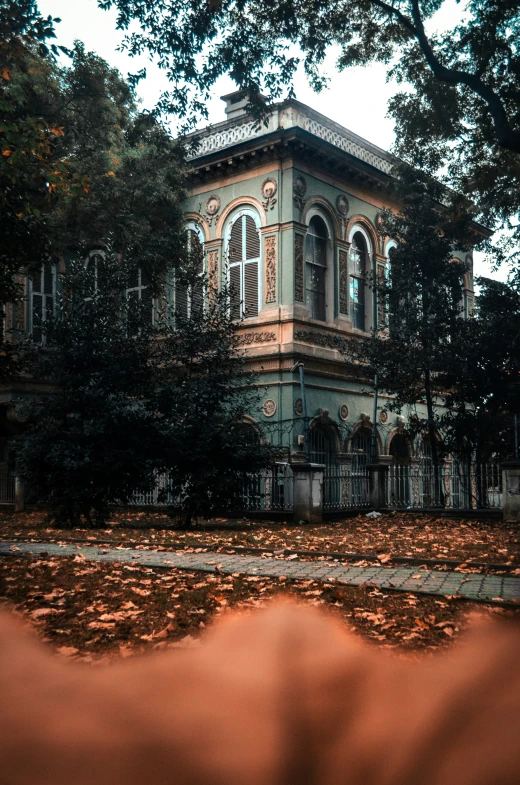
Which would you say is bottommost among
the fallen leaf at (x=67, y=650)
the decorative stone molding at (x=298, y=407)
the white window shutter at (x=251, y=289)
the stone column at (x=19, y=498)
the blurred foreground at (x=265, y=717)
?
the fallen leaf at (x=67, y=650)

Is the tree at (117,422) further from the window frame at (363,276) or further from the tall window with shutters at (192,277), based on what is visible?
the window frame at (363,276)

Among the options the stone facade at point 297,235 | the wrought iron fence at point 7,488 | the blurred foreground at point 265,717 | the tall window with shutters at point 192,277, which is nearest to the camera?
the blurred foreground at point 265,717

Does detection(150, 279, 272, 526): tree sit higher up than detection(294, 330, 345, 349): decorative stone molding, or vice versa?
detection(294, 330, 345, 349): decorative stone molding

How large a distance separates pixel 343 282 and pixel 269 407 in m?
5.18

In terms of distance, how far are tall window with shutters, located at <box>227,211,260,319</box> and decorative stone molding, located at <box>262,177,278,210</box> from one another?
678 millimetres

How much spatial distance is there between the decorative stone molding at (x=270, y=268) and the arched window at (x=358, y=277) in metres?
3.54

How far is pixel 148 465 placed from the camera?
17.0 m

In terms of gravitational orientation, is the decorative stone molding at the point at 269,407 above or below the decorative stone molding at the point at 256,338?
below

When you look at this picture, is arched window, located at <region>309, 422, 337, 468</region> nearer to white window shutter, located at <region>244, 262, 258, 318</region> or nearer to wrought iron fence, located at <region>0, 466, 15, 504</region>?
white window shutter, located at <region>244, 262, 258, 318</region>

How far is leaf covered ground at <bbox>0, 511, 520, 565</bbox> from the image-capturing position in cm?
1230

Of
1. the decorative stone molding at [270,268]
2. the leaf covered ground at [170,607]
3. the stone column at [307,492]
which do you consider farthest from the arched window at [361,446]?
the leaf covered ground at [170,607]

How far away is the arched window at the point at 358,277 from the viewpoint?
89.8ft

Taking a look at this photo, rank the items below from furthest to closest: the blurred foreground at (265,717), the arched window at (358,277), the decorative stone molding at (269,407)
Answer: the arched window at (358,277)
the decorative stone molding at (269,407)
the blurred foreground at (265,717)

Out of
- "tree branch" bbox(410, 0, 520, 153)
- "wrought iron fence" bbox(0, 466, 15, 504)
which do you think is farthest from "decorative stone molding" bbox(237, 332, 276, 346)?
"tree branch" bbox(410, 0, 520, 153)
